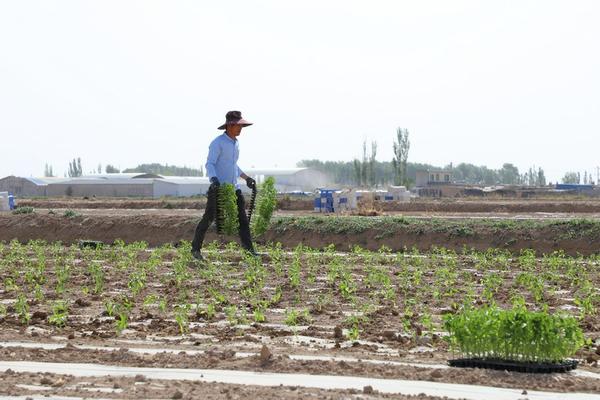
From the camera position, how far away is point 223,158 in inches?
557

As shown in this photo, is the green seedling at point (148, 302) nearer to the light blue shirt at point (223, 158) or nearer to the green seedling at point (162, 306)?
the green seedling at point (162, 306)

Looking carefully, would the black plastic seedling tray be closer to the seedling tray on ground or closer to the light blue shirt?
the light blue shirt

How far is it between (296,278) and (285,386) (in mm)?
5121

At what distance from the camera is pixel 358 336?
750 centimetres

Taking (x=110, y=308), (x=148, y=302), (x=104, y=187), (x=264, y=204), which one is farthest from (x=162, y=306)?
(x=104, y=187)

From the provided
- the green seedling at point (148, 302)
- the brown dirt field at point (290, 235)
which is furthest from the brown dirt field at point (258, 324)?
the brown dirt field at point (290, 235)

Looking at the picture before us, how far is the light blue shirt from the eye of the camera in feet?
46.2

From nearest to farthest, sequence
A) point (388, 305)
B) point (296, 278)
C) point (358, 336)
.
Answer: point (358, 336) → point (388, 305) → point (296, 278)

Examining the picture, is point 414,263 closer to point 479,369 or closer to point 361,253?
point 361,253

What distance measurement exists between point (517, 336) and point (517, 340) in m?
0.02

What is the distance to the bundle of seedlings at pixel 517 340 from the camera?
20.2 ft

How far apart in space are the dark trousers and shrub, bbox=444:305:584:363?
7687 mm

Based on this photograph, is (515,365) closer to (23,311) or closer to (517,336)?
(517,336)

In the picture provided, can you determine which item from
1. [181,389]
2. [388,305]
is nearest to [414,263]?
[388,305]
